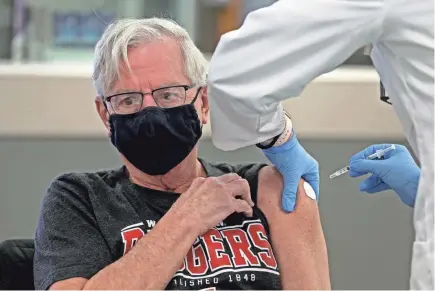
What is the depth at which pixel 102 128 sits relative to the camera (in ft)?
9.77

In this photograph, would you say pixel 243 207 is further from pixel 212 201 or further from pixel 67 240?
pixel 67 240

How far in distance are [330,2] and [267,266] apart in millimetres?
734

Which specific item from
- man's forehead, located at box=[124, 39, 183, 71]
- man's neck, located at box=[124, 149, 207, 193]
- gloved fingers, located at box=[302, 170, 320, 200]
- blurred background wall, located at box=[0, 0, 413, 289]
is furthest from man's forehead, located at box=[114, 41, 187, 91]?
blurred background wall, located at box=[0, 0, 413, 289]

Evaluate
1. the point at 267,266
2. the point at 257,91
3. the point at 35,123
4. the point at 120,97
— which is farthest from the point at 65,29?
the point at 257,91

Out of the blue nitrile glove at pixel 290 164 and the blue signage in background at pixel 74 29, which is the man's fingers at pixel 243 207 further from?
the blue signage in background at pixel 74 29

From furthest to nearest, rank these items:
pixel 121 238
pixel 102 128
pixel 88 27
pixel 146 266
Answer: pixel 88 27 < pixel 102 128 < pixel 121 238 < pixel 146 266

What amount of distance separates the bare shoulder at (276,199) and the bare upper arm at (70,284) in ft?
1.62

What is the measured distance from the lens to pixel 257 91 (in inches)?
49.0

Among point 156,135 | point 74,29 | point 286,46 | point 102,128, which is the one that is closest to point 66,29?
point 74,29

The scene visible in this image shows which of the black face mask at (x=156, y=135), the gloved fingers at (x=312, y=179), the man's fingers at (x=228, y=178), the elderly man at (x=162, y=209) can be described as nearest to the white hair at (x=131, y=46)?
the elderly man at (x=162, y=209)

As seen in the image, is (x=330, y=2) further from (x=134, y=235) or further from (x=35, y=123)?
(x=35, y=123)

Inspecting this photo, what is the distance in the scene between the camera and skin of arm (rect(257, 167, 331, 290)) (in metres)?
1.76

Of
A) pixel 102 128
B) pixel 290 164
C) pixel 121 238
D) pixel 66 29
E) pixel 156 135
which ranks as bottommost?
pixel 102 128

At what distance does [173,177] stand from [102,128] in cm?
122
